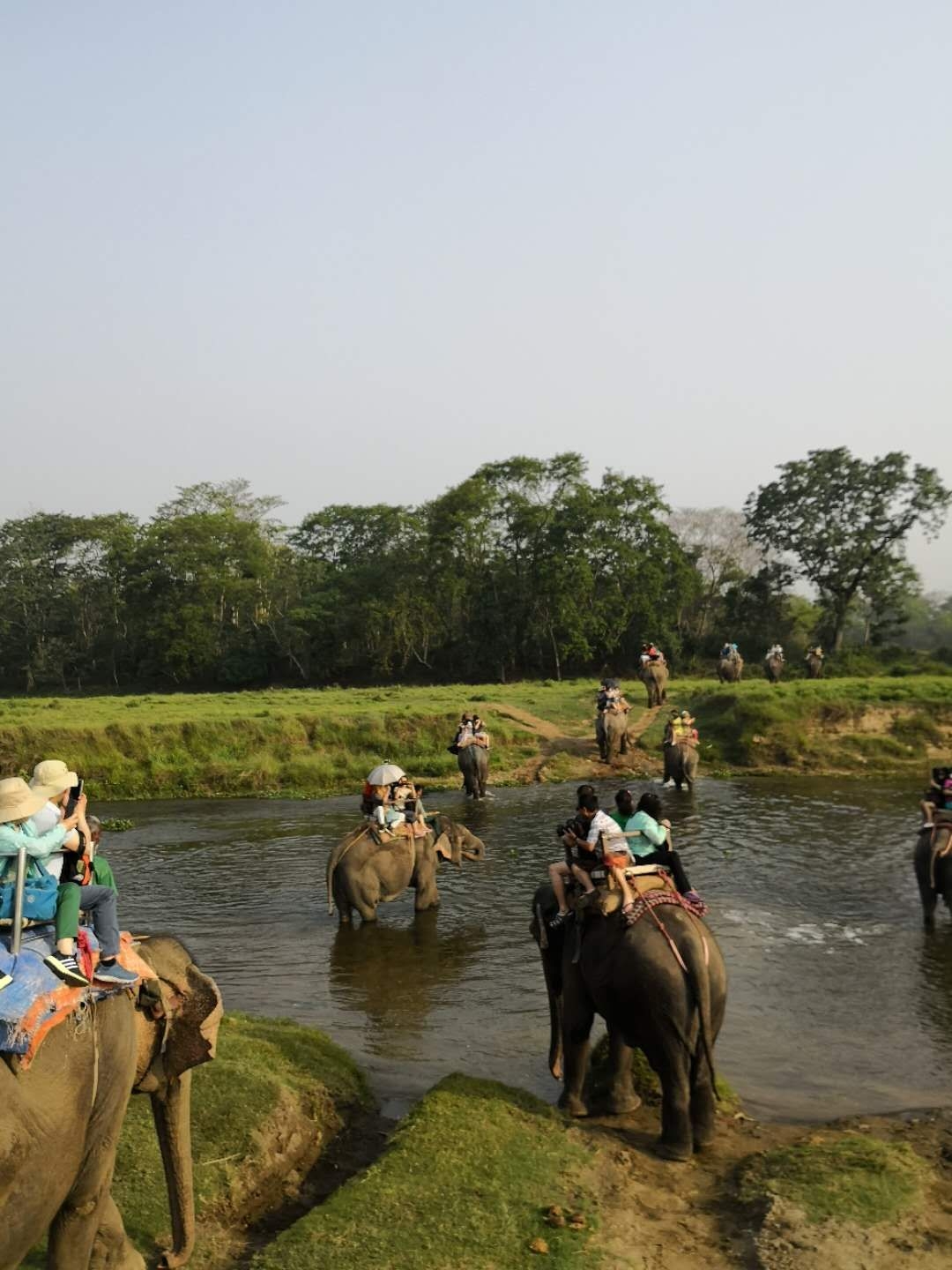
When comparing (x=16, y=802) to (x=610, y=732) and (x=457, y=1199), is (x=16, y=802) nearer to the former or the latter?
(x=457, y=1199)

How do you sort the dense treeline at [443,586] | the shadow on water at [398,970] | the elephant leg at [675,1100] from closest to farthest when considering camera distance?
the elephant leg at [675,1100], the shadow on water at [398,970], the dense treeline at [443,586]

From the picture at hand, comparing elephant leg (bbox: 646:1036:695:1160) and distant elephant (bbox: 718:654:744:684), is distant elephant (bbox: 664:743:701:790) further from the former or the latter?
elephant leg (bbox: 646:1036:695:1160)

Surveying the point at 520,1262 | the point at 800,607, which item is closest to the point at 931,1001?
the point at 520,1262

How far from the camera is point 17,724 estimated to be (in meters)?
29.8

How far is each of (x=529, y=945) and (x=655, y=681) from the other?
68.1 ft

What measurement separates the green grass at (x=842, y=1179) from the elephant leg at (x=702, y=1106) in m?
0.46

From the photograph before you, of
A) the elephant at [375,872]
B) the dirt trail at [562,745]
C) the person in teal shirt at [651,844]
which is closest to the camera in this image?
the person in teal shirt at [651,844]

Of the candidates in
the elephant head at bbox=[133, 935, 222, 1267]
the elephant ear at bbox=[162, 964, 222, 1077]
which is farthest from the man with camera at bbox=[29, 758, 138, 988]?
the elephant ear at bbox=[162, 964, 222, 1077]

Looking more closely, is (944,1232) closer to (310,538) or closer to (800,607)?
(800,607)

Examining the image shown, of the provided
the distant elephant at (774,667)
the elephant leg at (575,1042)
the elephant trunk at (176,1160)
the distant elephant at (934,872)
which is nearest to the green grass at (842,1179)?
the elephant leg at (575,1042)

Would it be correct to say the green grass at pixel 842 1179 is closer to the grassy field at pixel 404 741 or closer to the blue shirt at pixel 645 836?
the blue shirt at pixel 645 836

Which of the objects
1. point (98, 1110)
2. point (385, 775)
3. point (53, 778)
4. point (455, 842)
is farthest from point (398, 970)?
point (98, 1110)

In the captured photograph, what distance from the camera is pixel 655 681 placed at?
34438 mm

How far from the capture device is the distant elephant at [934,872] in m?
14.5
